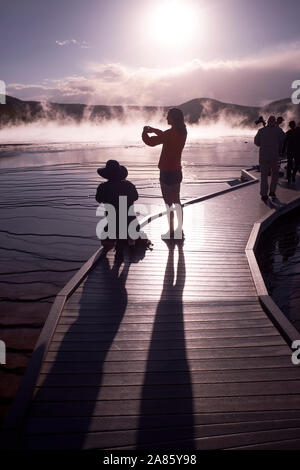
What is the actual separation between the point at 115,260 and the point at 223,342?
2858mm

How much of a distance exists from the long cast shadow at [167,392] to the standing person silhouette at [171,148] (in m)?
2.66

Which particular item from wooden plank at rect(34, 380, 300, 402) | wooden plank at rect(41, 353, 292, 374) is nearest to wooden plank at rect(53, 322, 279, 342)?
wooden plank at rect(41, 353, 292, 374)

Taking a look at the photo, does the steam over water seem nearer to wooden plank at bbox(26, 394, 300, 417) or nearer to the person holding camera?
wooden plank at bbox(26, 394, 300, 417)

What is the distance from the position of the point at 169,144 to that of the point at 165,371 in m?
3.96

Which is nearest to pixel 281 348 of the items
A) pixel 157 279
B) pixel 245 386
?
pixel 245 386

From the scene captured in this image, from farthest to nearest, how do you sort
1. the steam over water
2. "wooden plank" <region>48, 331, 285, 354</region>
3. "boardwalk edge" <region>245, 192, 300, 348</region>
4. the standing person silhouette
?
the standing person silhouette, the steam over water, "boardwalk edge" <region>245, 192, 300, 348</region>, "wooden plank" <region>48, 331, 285, 354</region>

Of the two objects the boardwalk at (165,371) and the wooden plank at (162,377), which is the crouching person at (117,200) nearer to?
the boardwalk at (165,371)

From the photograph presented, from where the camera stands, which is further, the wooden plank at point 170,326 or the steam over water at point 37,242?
the steam over water at point 37,242

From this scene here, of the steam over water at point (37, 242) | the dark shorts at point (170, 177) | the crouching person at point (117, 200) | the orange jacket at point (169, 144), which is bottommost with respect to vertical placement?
the steam over water at point (37, 242)

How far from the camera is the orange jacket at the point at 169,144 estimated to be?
5855 millimetres

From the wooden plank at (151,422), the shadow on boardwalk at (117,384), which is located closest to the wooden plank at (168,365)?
the shadow on boardwalk at (117,384)

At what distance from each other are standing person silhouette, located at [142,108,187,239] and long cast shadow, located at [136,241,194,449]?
105 inches

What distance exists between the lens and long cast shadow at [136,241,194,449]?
2.48 m

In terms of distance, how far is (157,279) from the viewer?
5.25 meters
